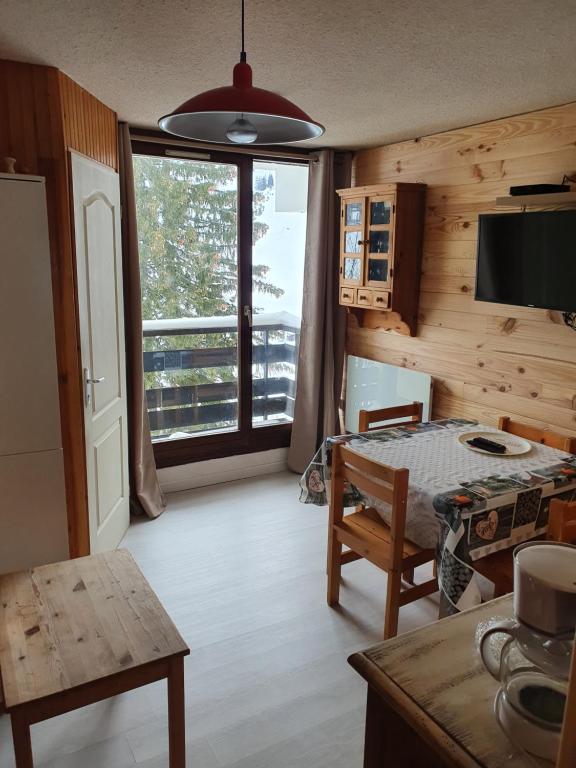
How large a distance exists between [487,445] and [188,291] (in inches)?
86.6

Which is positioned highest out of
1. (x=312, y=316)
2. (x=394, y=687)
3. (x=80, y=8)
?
(x=80, y=8)

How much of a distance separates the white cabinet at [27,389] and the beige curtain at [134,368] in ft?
4.06

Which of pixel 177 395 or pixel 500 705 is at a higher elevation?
pixel 500 705

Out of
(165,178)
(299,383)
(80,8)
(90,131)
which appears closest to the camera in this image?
(80,8)

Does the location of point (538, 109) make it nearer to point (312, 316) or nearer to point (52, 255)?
point (312, 316)

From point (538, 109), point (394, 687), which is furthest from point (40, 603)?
point (538, 109)

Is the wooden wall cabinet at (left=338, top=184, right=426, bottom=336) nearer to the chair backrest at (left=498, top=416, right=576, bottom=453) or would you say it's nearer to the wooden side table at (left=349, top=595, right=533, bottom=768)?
the chair backrest at (left=498, top=416, right=576, bottom=453)

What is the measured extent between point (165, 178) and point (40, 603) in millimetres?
2707

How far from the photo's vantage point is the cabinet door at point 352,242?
3.74m

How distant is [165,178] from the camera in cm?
371

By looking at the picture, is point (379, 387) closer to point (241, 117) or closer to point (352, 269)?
point (352, 269)

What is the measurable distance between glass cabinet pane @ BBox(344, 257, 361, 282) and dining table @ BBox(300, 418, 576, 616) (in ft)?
4.58

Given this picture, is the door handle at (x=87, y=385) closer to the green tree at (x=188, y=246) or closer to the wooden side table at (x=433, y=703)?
the green tree at (x=188, y=246)

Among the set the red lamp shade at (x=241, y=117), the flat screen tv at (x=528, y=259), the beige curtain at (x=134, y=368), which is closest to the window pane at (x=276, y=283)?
the beige curtain at (x=134, y=368)
